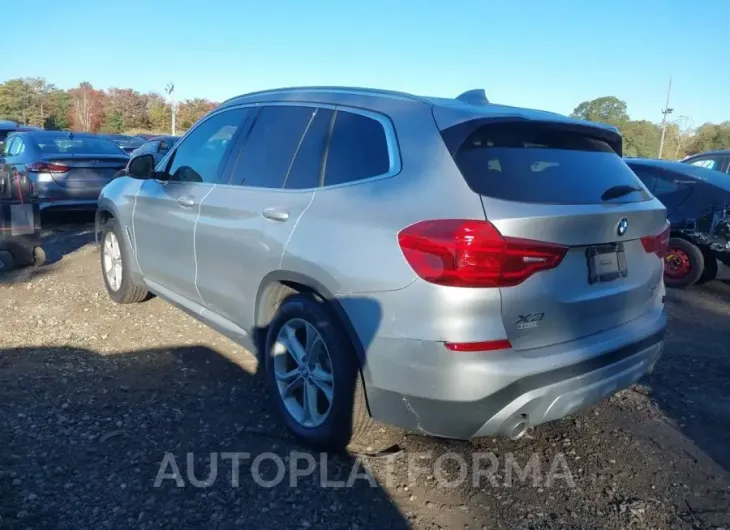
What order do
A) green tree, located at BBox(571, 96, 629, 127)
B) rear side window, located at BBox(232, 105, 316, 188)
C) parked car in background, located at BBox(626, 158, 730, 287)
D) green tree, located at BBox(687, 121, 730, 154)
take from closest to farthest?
1. rear side window, located at BBox(232, 105, 316, 188)
2. parked car in background, located at BBox(626, 158, 730, 287)
3. green tree, located at BBox(687, 121, 730, 154)
4. green tree, located at BBox(571, 96, 629, 127)

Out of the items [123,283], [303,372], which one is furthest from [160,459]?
[123,283]

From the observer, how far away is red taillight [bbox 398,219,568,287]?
2.43m

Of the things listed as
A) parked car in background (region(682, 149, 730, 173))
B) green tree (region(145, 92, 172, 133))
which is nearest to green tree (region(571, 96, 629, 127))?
green tree (region(145, 92, 172, 133))

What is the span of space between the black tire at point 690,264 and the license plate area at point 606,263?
5.03 meters

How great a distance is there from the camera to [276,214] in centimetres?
323

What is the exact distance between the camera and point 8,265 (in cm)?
684

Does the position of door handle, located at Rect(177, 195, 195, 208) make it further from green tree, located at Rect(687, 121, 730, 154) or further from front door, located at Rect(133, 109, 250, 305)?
green tree, located at Rect(687, 121, 730, 154)

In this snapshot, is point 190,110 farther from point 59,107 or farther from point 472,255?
point 472,255

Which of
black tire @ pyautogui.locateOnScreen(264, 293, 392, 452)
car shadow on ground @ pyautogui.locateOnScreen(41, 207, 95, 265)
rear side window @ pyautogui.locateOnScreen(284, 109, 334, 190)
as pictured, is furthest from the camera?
car shadow on ground @ pyautogui.locateOnScreen(41, 207, 95, 265)

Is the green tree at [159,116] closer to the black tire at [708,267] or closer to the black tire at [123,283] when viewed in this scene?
the black tire at [123,283]

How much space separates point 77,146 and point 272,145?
7.50 meters

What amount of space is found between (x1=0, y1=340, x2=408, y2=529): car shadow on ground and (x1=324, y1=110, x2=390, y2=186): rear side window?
1.44m

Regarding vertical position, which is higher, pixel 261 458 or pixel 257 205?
pixel 257 205

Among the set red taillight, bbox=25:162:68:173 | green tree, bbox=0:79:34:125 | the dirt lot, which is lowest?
the dirt lot
